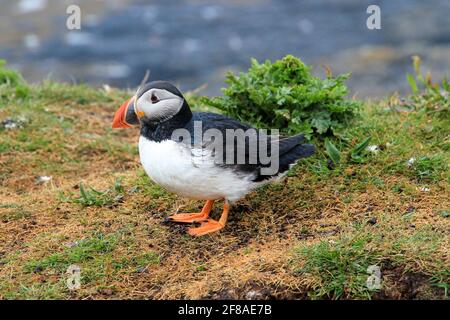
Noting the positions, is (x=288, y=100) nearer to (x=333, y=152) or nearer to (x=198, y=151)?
(x=333, y=152)

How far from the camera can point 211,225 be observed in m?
5.20

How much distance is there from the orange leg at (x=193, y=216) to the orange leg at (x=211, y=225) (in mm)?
63

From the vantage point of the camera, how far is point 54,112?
7.78m

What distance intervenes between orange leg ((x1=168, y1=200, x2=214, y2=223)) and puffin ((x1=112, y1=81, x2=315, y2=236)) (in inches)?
3.3

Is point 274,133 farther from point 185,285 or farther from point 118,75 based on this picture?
point 118,75

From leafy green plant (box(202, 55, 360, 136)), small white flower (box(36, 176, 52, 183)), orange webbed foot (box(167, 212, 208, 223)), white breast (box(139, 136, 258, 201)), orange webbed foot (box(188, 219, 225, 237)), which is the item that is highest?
leafy green plant (box(202, 55, 360, 136))

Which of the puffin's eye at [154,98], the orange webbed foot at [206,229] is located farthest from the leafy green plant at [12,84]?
the orange webbed foot at [206,229]

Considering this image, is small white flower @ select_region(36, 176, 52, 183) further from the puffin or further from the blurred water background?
the blurred water background

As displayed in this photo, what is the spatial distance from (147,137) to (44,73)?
9.11 meters

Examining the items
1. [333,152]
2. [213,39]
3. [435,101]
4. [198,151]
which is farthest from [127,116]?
[213,39]

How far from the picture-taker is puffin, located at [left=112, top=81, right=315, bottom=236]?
4.82 m

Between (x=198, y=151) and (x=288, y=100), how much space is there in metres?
1.30

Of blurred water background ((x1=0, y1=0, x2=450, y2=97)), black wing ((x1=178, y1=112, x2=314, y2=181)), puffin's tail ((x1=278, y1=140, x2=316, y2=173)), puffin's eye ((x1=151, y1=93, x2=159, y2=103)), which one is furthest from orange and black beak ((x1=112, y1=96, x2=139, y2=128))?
blurred water background ((x1=0, y1=0, x2=450, y2=97))

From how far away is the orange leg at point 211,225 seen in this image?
16.8 ft
